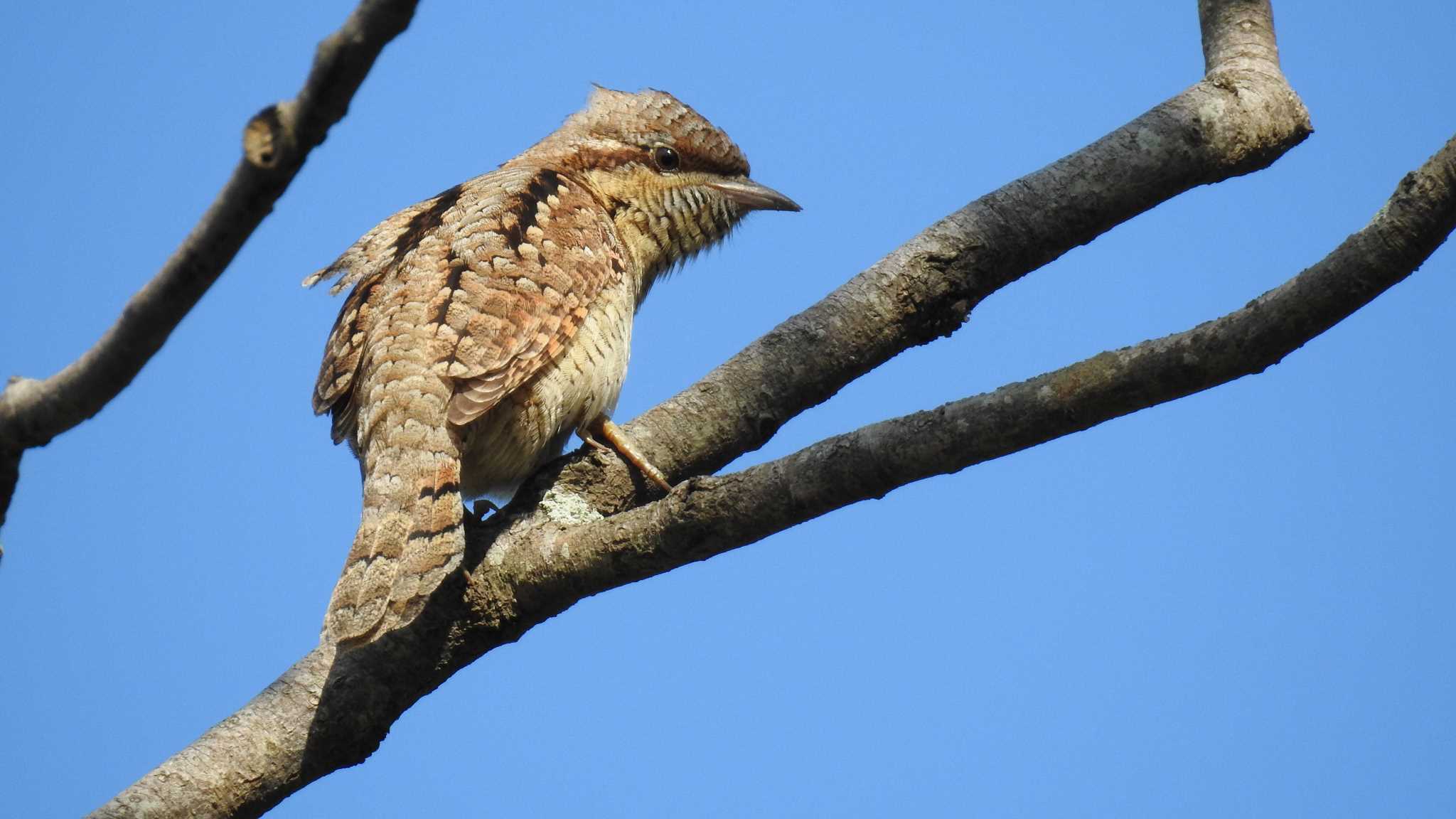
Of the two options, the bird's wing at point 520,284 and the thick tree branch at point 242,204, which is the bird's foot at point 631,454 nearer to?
the bird's wing at point 520,284

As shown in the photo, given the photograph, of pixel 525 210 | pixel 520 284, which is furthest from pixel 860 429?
pixel 525 210

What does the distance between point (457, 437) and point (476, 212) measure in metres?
1.02

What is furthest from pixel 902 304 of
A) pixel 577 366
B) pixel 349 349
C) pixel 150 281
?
pixel 150 281

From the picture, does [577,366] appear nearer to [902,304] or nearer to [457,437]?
[457,437]

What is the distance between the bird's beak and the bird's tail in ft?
6.33

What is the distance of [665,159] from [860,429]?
2.77m

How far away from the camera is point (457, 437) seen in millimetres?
3939

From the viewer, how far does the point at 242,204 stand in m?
2.08

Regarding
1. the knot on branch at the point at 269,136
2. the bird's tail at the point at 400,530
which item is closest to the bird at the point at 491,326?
the bird's tail at the point at 400,530

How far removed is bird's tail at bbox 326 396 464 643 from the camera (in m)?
3.33

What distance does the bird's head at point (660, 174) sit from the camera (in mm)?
5199

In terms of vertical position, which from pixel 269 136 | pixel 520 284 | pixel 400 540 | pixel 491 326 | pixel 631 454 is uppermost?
pixel 520 284

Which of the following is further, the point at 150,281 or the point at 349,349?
the point at 349,349

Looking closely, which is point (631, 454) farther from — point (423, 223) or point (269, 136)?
point (269, 136)
